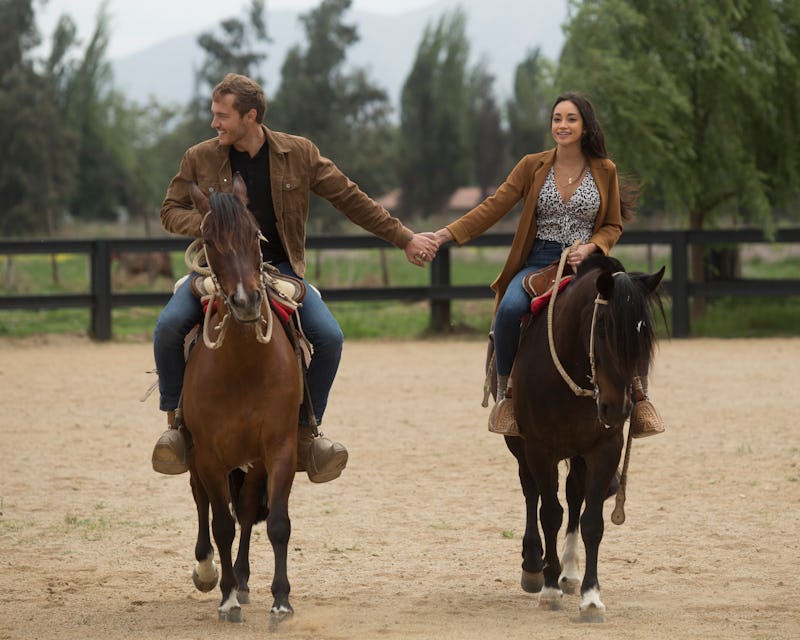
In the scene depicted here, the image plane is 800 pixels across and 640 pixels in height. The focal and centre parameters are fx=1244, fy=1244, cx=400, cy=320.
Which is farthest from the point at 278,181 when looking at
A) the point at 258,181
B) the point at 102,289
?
the point at 102,289

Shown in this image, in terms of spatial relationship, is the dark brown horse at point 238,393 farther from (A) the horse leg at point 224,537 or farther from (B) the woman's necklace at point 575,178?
(B) the woman's necklace at point 575,178

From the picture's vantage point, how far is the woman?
19.7 ft

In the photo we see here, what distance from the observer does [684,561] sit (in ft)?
20.8

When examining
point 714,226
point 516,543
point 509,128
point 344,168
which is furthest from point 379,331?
point 509,128

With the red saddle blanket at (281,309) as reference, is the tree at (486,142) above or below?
above

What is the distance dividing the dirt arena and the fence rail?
16.4 feet

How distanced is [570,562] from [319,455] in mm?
1361

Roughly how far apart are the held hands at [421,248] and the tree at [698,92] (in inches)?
493

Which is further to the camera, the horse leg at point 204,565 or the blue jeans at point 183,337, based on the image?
the horse leg at point 204,565

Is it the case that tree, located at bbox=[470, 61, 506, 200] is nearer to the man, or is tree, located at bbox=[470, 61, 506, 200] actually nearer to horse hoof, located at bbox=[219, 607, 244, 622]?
the man

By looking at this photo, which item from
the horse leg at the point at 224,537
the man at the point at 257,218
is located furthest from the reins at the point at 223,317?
the horse leg at the point at 224,537

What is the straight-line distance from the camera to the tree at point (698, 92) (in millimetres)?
18797

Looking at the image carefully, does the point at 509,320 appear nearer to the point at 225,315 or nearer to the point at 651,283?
the point at 651,283

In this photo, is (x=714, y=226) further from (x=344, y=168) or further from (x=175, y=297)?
(x=344, y=168)
